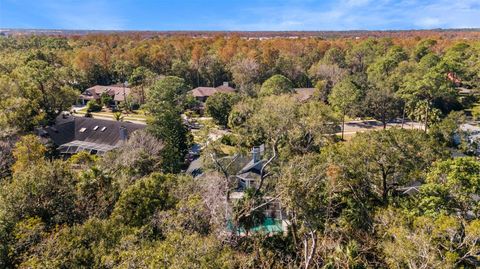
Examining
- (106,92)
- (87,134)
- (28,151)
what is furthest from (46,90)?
(106,92)

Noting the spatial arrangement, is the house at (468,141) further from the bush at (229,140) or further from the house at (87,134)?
the house at (87,134)

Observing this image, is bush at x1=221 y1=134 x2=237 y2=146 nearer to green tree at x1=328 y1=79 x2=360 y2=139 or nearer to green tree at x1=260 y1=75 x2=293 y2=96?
green tree at x1=260 y1=75 x2=293 y2=96

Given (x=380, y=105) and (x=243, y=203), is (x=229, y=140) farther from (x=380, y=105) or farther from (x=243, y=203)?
(x=243, y=203)

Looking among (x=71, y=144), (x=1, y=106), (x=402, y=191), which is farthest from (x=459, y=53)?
(x=1, y=106)

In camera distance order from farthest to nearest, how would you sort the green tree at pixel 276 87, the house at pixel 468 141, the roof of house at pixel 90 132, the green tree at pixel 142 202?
the green tree at pixel 276 87
the roof of house at pixel 90 132
the house at pixel 468 141
the green tree at pixel 142 202

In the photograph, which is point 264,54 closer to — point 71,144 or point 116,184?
point 71,144

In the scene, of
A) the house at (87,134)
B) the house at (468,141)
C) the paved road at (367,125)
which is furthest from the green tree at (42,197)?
the paved road at (367,125)

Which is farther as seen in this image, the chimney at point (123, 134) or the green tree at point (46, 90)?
the green tree at point (46, 90)
